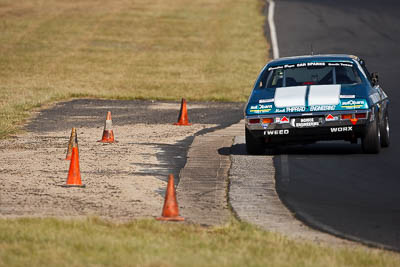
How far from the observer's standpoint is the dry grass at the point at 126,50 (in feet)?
93.4

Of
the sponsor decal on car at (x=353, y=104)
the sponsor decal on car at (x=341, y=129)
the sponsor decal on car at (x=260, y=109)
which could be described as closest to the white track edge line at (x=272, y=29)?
the sponsor decal on car at (x=260, y=109)

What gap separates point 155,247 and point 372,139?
6.77 meters

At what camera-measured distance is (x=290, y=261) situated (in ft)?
25.9

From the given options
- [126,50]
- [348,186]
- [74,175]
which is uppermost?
[74,175]

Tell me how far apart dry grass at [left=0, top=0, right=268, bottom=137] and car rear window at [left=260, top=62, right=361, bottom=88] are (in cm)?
524

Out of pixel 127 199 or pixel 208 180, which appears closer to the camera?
pixel 127 199

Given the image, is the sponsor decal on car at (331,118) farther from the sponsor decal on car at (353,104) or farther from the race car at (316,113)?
the sponsor decal on car at (353,104)

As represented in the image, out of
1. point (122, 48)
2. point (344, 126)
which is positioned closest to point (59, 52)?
point (122, 48)

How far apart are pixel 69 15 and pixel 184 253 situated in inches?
1748

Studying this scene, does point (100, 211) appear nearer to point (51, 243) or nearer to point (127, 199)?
point (127, 199)

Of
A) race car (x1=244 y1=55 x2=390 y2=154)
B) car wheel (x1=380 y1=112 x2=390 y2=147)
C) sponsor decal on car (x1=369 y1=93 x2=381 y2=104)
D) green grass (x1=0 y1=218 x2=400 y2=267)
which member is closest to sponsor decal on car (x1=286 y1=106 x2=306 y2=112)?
race car (x1=244 y1=55 x2=390 y2=154)

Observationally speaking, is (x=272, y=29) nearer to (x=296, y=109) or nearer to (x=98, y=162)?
(x=296, y=109)

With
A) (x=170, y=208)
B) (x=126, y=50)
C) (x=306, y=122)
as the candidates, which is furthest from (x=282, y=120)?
(x=126, y=50)

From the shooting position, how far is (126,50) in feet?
130
